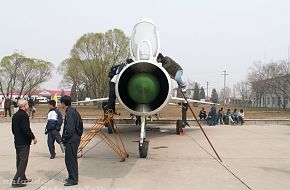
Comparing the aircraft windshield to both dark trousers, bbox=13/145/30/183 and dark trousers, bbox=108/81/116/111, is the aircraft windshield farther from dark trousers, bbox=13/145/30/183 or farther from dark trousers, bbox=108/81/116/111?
dark trousers, bbox=13/145/30/183

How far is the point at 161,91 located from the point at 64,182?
2.87 m

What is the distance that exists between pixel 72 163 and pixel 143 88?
2.20m

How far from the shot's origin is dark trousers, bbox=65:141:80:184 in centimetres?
627

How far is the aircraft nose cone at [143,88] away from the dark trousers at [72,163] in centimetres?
183

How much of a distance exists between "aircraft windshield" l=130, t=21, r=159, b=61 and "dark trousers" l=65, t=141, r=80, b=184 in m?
4.40

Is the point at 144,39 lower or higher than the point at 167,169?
higher

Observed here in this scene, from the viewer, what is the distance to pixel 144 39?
1037 cm

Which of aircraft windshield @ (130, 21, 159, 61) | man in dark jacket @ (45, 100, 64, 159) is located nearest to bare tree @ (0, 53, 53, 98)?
aircraft windshield @ (130, 21, 159, 61)

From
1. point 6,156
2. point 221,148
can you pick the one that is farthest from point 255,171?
point 6,156

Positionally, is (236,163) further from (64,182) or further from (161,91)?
(64,182)

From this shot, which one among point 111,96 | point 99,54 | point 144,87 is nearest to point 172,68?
point 111,96

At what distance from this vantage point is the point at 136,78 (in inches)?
306

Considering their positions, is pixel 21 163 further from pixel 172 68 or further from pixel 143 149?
pixel 172 68

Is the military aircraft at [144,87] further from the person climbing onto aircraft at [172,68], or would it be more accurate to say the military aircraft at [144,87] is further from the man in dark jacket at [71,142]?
the person climbing onto aircraft at [172,68]
